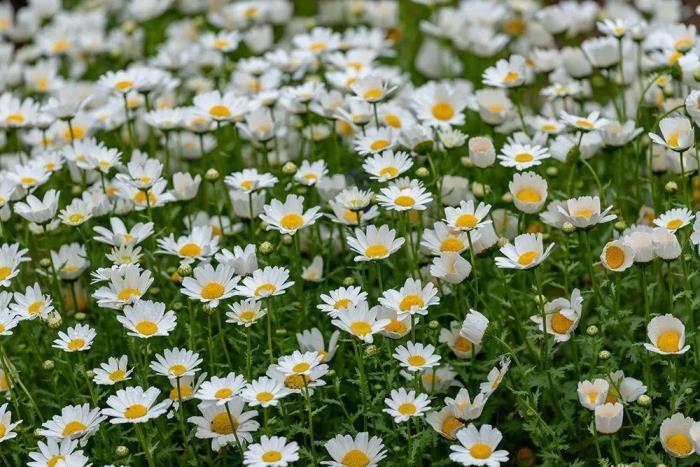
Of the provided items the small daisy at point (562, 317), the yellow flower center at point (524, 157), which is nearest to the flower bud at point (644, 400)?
the small daisy at point (562, 317)

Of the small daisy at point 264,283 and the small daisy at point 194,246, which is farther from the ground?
the small daisy at point 264,283

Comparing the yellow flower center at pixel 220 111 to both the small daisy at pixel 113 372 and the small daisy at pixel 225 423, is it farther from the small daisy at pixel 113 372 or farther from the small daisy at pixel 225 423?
the small daisy at pixel 225 423

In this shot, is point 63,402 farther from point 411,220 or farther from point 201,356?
point 411,220

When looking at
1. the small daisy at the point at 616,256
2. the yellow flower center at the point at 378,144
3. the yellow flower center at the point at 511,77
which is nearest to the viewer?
the small daisy at the point at 616,256

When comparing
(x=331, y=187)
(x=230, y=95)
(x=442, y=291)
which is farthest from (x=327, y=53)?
(x=442, y=291)

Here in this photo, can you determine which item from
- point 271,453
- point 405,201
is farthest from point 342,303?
point 271,453

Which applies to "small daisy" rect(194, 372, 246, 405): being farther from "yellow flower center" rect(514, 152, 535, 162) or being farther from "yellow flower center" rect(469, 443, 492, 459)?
"yellow flower center" rect(514, 152, 535, 162)

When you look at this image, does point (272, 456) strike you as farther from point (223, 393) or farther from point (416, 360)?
point (416, 360)
